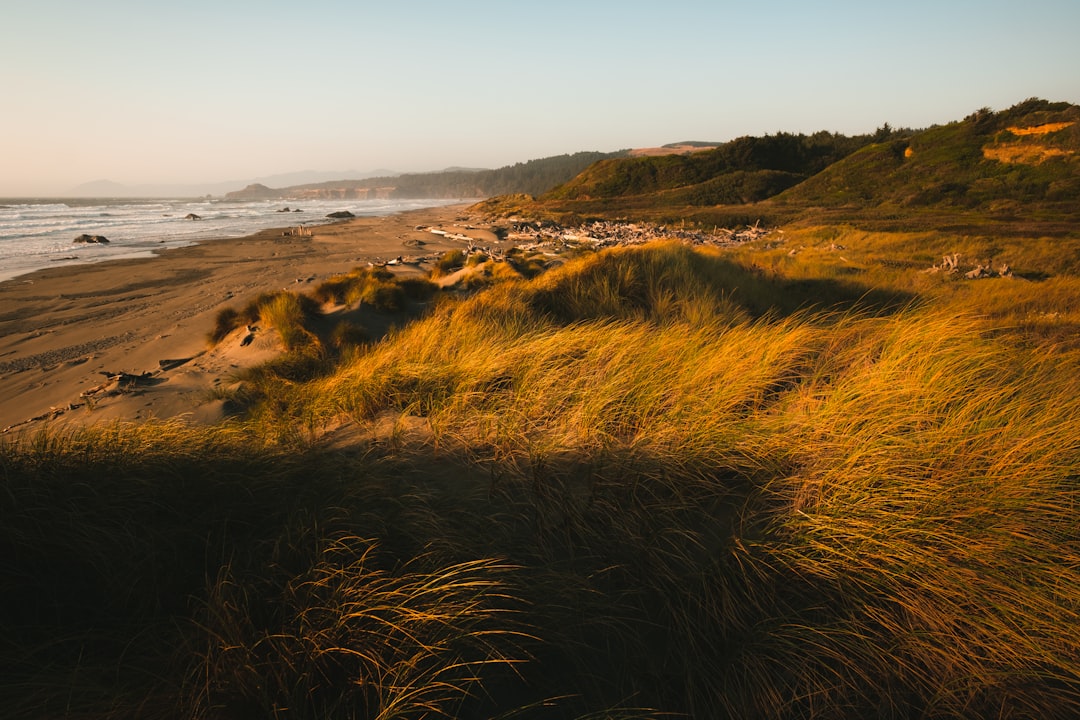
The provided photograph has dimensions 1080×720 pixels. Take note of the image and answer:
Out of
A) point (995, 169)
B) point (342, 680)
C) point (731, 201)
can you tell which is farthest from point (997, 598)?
point (731, 201)

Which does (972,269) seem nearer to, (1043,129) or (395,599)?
(395,599)

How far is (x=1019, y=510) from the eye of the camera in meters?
A: 2.02

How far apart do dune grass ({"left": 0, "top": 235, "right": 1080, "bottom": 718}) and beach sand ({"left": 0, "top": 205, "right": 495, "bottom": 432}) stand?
2426 millimetres

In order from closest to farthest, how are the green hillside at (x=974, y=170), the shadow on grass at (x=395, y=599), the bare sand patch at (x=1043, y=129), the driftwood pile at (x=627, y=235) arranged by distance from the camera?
1. the shadow on grass at (x=395, y=599)
2. the driftwood pile at (x=627, y=235)
3. the green hillside at (x=974, y=170)
4. the bare sand patch at (x=1043, y=129)

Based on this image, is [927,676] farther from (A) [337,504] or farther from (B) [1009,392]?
(A) [337,504]

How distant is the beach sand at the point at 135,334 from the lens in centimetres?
533

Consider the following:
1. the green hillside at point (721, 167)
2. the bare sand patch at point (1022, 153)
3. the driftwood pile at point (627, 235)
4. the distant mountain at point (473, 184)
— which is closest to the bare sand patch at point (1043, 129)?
the bare sand patch at point (1022, 153)

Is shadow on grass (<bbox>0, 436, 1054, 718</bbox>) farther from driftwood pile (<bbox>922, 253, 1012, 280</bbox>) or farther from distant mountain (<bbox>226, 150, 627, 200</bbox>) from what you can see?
distant mountain (<bbox>226, 150, 627, 200</bbox>)

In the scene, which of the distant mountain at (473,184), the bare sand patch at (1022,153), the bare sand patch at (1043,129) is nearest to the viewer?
the bare sand patch at (1022,153)

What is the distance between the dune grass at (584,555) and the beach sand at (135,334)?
2.43 meters

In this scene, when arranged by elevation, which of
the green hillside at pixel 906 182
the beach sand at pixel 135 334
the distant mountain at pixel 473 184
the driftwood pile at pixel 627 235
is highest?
the distant mountain at pixel 473 184

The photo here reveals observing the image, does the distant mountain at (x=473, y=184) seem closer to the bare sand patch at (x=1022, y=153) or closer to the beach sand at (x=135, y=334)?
the bare sand patch at (x=1022, y=153)

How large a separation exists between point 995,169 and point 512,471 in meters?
39.4

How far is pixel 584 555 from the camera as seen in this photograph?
2199 mm
